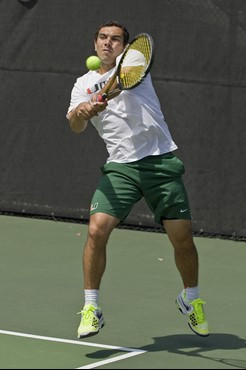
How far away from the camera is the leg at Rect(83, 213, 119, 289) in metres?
6.41

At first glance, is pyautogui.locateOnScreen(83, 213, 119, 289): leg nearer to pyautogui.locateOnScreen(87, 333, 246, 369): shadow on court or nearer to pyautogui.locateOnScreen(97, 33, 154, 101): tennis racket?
pyautogui.locateOnScreen(87, 333, 246, 369): shadow on court

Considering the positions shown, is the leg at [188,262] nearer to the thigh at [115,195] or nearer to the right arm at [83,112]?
the thigh at [115,195]

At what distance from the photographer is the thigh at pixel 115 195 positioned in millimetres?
6500

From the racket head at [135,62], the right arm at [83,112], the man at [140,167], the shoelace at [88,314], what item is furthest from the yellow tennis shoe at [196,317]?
the racket head at [135,62]

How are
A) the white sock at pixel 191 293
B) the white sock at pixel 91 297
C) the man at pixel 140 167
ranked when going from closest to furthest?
the white sock at pixel 91 297 → the man at pixel 140 167 → the white sock at pixel 191 293

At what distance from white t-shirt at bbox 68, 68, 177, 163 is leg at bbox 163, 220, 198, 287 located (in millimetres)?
422

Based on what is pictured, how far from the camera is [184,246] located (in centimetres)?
659

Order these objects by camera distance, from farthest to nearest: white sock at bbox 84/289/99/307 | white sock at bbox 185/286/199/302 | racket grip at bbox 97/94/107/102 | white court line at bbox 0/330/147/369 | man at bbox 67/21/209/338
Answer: white sock at bbox 185/286/199/302 → man at bbox 67/21/209/338 → white sock at bbox 84/289/99/307 → racket grip at bbox 97/94/107/102 → white court line at bbox 0/330/147/369

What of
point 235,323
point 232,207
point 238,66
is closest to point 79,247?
point 232,207

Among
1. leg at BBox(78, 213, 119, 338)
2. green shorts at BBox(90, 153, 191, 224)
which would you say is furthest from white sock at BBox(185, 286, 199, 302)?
leg at BBox(78, 213, 119, 338)

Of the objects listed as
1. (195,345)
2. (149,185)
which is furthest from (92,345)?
(149,185)

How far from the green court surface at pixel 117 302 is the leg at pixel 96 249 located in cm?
38

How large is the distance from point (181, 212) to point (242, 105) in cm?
311

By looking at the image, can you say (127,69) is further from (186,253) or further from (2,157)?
(2,157)
